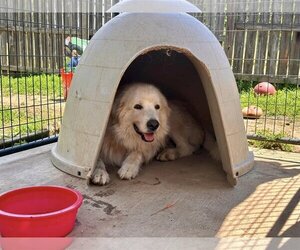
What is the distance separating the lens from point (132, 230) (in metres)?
2.30

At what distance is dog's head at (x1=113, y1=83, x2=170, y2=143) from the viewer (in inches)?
123

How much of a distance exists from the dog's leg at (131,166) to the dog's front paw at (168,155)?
0.30m

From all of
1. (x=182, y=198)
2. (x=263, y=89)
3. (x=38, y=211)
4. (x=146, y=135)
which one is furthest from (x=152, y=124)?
(x=263, y=89)

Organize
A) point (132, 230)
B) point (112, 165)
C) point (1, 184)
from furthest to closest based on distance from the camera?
1. point (112, 165)
2. point (1, 184)
3. point (132, 230)

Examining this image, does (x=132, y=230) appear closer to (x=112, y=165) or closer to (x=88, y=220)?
(x=88, y=220)

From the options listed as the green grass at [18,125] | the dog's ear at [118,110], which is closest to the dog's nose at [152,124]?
the dog's ear at [118,110]

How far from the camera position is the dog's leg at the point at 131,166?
3135 mm

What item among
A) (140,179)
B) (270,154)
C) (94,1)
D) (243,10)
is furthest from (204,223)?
(243,10)

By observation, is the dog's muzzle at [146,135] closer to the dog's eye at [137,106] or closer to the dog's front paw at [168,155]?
the dog's eye at [137,106]

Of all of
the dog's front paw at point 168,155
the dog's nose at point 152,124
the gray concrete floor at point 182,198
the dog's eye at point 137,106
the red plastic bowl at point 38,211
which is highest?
the dog's eye at point 137,106

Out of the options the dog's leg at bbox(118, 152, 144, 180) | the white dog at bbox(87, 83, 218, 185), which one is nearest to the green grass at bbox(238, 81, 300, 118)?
the white dog at bbox(87, 83, 218, 185)

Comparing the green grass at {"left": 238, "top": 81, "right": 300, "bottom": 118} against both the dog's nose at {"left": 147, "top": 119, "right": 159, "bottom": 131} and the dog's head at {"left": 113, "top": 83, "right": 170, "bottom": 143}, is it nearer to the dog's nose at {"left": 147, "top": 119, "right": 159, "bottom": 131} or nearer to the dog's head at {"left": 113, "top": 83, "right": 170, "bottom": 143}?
the dog's head at {"left": 113, "top": 83, "right": 170, "bottom": 143}

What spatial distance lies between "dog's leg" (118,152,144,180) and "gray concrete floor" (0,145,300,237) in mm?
60

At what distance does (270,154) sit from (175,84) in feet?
4.15
